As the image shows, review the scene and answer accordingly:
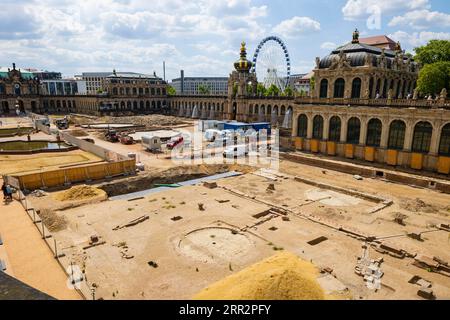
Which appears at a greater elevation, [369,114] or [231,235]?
[369,114]

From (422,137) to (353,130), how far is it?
953cm

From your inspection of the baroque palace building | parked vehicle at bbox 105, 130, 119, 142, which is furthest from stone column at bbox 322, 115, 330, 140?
parked vehicle at bbox 105, 130, 119, 142

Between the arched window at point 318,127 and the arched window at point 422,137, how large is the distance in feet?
46.2

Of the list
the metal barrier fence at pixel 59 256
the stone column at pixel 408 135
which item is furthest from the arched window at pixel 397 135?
the metal barrier fence at pixel 59 256

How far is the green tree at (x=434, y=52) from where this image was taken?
5712 centimetres

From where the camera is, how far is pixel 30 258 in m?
18.4

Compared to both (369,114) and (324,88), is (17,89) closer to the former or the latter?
(324,88)

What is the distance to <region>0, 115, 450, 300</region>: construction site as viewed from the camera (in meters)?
17.9

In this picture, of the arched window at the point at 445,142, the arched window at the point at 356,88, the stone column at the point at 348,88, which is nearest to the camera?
the arched window at the point at 445,142

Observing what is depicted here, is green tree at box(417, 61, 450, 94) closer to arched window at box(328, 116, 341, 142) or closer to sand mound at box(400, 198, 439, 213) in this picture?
arched window at box(328, 116, 341, 142)

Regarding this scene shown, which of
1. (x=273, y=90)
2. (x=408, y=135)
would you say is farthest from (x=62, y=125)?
(x=273, y=90)

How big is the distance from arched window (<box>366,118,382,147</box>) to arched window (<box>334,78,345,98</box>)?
29.7ft

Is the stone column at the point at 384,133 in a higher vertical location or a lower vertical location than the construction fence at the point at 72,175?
higher

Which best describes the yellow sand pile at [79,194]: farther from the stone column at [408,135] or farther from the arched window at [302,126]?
the stone column at [408,135]
